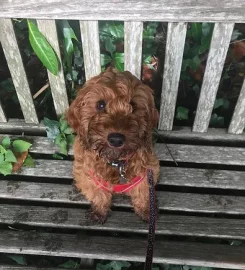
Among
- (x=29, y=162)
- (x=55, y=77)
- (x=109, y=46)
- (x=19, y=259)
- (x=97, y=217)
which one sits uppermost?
(x=109, y=46)

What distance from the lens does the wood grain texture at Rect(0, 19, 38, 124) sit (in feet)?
7.18

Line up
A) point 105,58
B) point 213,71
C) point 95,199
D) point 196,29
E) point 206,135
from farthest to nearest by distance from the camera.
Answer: point 206,135, point 105,58, point 196,29, point 95,199, point 213,71

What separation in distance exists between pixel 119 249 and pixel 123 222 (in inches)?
7.6

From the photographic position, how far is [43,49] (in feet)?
7.37

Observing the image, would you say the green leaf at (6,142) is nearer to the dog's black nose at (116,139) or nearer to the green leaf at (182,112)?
the dog's black nose at (116,139)

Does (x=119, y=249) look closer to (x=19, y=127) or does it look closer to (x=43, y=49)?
(x=19, y=127)

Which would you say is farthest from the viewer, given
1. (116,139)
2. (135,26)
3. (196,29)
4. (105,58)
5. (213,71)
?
(105,58)

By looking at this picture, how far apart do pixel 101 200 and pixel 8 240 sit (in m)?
0.71

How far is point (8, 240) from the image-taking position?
2.48m

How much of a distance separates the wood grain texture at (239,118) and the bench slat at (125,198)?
0.53m

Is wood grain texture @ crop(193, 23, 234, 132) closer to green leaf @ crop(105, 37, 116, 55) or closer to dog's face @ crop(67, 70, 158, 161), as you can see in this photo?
dog's face @ crop(67, 70, 158, 161)

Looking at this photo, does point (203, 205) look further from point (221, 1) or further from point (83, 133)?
point (221, 1)

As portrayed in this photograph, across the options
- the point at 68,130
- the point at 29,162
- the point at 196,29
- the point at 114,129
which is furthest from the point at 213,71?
the point at 29,162

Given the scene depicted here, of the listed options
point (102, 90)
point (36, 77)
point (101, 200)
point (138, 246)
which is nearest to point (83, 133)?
point (102, 90)
